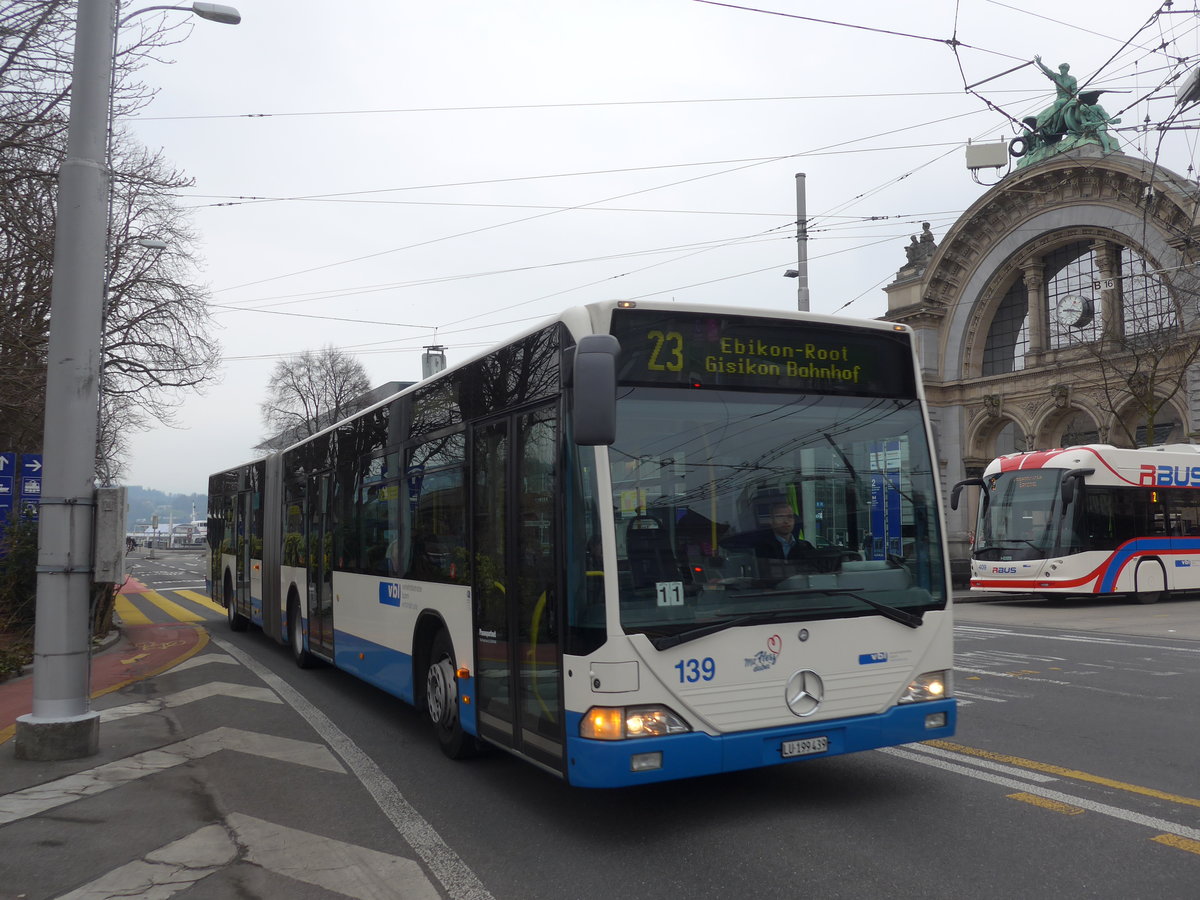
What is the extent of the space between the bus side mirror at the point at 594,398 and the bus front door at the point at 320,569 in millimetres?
6512

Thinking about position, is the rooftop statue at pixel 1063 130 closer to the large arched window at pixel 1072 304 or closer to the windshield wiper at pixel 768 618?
the large arched window at pixel 1072 304

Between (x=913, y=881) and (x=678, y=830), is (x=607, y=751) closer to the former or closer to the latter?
(x=678, y=830)

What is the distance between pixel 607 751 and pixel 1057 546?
2005 centimetres

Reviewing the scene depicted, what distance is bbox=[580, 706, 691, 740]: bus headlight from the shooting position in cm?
515

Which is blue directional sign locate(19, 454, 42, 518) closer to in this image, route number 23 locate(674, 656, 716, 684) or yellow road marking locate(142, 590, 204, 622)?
yellow road marking locate(142, 590, 204, 622)

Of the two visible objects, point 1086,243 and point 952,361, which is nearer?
point 1086,243

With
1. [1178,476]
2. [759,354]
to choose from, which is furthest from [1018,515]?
[759,354]

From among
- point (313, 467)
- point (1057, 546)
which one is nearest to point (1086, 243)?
point (1057, 546)

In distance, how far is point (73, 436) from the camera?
Answer: 7.77m

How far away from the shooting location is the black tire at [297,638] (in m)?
12.3

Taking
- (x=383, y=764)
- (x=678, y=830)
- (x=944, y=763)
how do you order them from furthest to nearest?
(x=383, y=764) < (x=944, y=763) < (x=678, y=830)

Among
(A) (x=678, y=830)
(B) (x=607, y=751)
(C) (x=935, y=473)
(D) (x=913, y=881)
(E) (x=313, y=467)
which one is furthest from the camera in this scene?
(E) (x=313, y=467)

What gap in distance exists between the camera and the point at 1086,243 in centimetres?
3900

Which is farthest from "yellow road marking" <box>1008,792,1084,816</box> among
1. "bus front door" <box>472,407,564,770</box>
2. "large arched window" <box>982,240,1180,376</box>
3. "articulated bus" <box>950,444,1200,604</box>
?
"large arched window" <box>982,240,1180,376</box>
